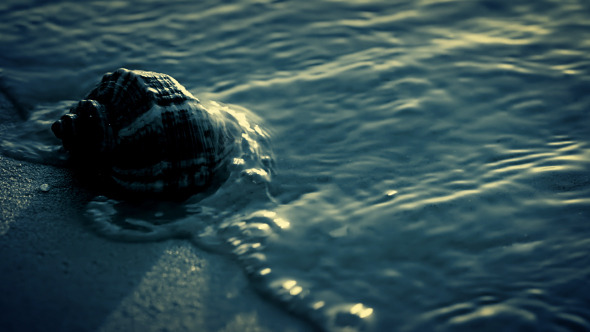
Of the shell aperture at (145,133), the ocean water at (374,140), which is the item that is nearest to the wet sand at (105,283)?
the ocean water at (374,140)

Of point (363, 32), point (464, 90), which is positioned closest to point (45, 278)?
point (464, 90)

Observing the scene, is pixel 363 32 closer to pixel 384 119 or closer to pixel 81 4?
pixel 384 119

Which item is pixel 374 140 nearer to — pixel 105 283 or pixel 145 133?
pixel 145 133

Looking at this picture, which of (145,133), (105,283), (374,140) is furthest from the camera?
(374,140)

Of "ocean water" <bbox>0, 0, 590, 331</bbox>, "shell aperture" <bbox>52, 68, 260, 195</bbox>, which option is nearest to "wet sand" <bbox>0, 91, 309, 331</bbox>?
"ocean water" <bbox>0, 0, 590, 331</bbox>

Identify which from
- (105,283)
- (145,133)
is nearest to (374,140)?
(145,133)

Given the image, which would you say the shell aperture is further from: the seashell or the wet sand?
the wet sand
